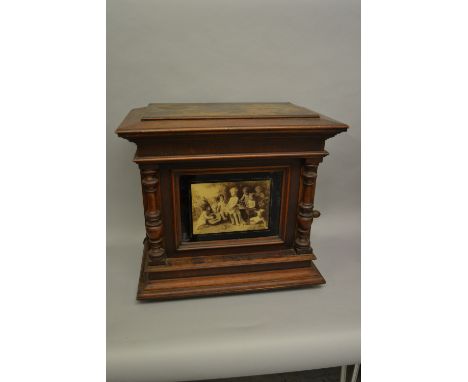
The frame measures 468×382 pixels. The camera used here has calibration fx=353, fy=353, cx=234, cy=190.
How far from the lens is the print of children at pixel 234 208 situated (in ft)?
4.27

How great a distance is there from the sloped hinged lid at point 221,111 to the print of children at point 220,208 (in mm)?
296

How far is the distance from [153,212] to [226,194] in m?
0.27

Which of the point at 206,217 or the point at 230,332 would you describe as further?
the point at 206,217

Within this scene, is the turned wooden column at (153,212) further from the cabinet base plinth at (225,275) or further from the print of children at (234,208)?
the print of children at (234,208)

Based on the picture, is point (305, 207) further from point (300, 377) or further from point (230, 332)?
point (300, 377)

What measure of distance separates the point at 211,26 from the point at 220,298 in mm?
1178

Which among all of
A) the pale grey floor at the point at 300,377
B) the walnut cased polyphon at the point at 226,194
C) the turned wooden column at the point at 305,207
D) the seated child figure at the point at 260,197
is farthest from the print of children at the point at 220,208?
the pale grey floor at the point at 300,377

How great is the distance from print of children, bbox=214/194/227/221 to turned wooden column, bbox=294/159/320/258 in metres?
0.29

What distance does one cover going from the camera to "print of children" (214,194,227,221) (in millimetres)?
1303

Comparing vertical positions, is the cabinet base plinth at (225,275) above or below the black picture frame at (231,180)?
below

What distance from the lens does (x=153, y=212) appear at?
4.10 feet

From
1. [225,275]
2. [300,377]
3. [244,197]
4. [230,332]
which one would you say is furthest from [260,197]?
[300,377]

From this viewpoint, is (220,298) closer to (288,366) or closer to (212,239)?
(212,239)

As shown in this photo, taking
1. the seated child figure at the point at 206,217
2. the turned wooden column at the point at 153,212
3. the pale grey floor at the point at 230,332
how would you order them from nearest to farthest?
the pale grey floor at the point at 230,332, the turned wooden column at the point at 153,212, the seated child figure at the point at 206,217
